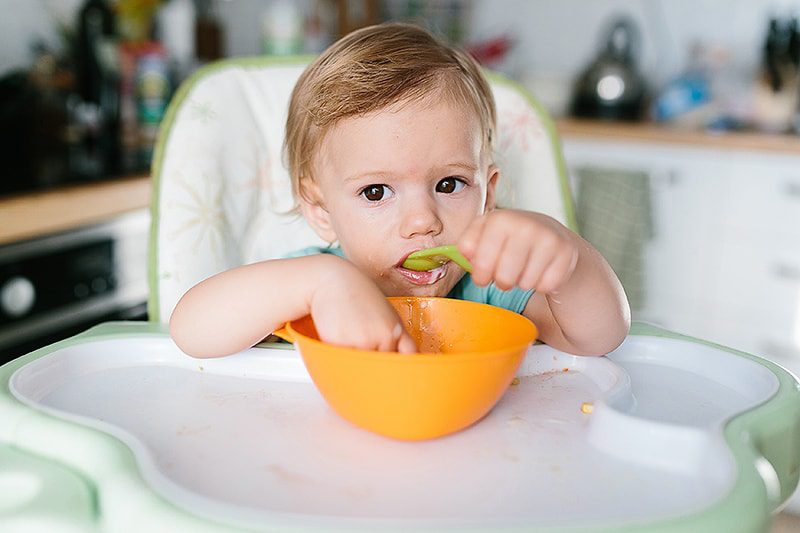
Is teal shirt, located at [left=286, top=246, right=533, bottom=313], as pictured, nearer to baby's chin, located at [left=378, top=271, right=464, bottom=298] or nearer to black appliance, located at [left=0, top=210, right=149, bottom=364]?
baby's chin, located at [left=378, top=271, right=464, bottom=298]

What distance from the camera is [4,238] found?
1.41 metres

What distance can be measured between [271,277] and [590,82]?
2295 mm

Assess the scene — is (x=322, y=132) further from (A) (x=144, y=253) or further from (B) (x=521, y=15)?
(B) (x=521, y=15)

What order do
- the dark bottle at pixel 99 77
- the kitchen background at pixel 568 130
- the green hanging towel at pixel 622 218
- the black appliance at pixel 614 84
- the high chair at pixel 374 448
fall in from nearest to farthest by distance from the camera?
1. the high chair at pixel 374 448
2. the kitchen background at pixel 568 130
3. the dark bottle at pixel 99 77
4. the green hanging towel at pixel 622 218
5. the black appliance at pixel 614 84

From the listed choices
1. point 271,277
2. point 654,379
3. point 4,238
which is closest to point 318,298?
point 271,277

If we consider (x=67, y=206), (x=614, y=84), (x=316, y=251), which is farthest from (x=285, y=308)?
(x=614, y=84)

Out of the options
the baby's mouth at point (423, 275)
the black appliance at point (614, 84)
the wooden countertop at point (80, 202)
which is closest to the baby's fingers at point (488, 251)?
the baby's mouth at point (423, 275)

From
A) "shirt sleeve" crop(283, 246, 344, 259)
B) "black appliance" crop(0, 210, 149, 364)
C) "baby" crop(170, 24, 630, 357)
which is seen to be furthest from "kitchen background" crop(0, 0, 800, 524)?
"baby" crop(170, 24, 630, 357)

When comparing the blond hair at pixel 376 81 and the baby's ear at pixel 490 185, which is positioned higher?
the blond hair at pixel 376 81

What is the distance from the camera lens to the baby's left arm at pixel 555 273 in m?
0.64

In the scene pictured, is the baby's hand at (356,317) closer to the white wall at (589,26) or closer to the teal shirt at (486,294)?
the teal shirt at (486,294)

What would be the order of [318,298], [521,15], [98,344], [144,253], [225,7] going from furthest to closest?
[521,15] → [225,7] → [144,253] → [98,344] → [318,298]

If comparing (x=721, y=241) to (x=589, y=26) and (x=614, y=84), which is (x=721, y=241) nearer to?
(x=614, y=84)

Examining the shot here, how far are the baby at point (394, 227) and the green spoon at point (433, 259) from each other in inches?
0.8
